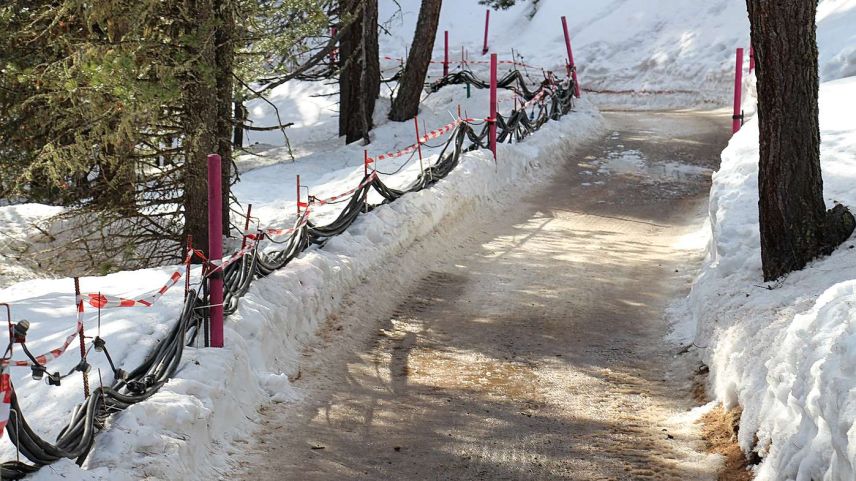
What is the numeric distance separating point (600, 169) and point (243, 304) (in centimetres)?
1085

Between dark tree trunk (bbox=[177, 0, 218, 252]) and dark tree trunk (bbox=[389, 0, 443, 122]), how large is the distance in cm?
932

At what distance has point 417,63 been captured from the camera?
65.7 feet

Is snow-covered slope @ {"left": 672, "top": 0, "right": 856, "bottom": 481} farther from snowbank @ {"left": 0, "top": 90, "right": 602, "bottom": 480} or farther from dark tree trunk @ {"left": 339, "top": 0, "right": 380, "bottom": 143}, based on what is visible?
dark tree trunk @ {"left": 339, "top": 0, "right": 380, "bottom": 143}

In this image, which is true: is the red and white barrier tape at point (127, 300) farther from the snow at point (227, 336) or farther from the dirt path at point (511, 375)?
the dirt path at point (511, 375)

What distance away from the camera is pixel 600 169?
16.9 meters

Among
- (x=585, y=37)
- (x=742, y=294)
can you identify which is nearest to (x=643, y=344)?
(x=742, y=294)

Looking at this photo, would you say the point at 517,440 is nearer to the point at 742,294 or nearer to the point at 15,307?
the point at 742,294

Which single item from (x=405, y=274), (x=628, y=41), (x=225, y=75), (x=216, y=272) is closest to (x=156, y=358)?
(x=216, y=272)

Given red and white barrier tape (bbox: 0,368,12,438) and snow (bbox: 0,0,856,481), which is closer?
red and white barrier tape (bbox: 0,368,12,438)

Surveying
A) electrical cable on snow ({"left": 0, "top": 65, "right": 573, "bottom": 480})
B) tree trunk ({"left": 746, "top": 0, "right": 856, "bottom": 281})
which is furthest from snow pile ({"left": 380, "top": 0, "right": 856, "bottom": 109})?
electrical cable on snow ({"left": 0, "top": 65, "right": 573, "bottom": 480})

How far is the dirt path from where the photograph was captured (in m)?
5.77

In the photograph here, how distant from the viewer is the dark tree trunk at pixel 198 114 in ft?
32.5

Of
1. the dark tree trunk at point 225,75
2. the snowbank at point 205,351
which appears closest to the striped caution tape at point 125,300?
the snowbank at point 205,351

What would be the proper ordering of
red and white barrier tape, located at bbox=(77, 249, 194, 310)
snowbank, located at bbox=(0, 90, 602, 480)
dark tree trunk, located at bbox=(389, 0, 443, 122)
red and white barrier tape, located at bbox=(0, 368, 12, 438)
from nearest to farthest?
red and white barrier tape, located at bbox=(0, 368, 12, 438)
snowbank, located at bbox=(0, 90, 602, 480)
red and white barrier tape, located at bbox=(77, 249, 194, 310)
dark tree trunk, located at bbox=(389, 0, 443, 122)
